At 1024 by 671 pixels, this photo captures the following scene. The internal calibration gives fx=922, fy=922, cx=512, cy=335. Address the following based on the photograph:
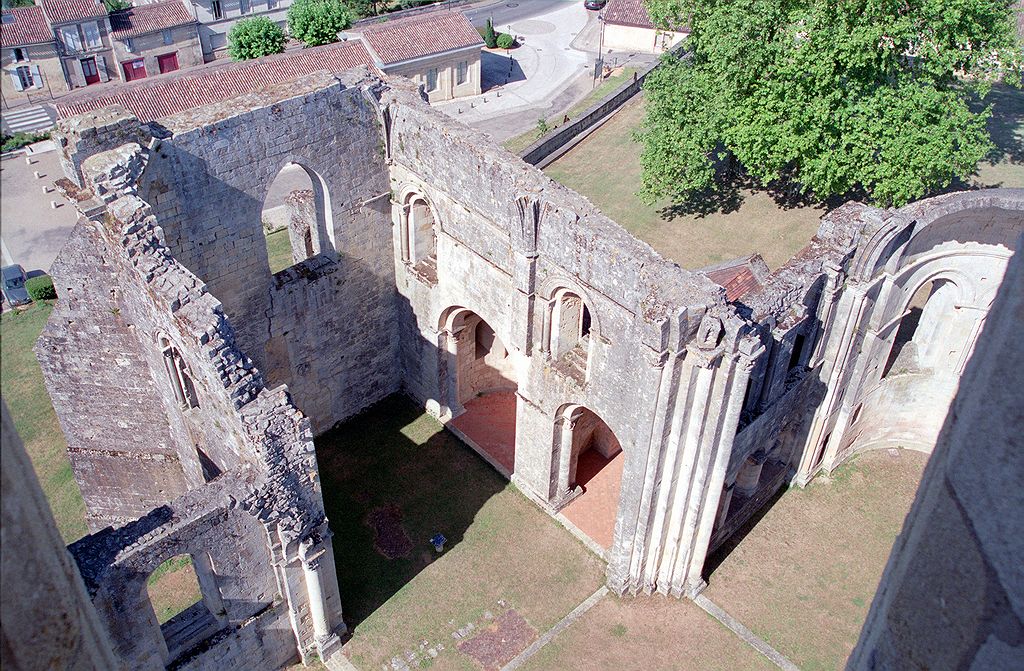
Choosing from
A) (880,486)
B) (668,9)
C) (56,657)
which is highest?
(56,657)

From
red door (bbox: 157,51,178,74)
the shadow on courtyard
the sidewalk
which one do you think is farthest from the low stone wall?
red door (bbox: 157,51,178,74)

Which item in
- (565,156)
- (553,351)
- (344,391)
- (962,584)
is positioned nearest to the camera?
(962,584)

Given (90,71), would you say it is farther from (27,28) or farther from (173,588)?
(173,588)

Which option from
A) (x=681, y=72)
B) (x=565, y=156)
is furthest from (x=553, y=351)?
(x=565, y=156)

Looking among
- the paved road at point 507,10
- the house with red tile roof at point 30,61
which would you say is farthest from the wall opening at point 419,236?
the paved road at point 507,10

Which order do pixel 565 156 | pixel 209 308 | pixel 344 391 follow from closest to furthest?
pixel 209 308 < pixel 344 391 < pixel 565 156

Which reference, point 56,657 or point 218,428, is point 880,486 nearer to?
point 218,428
